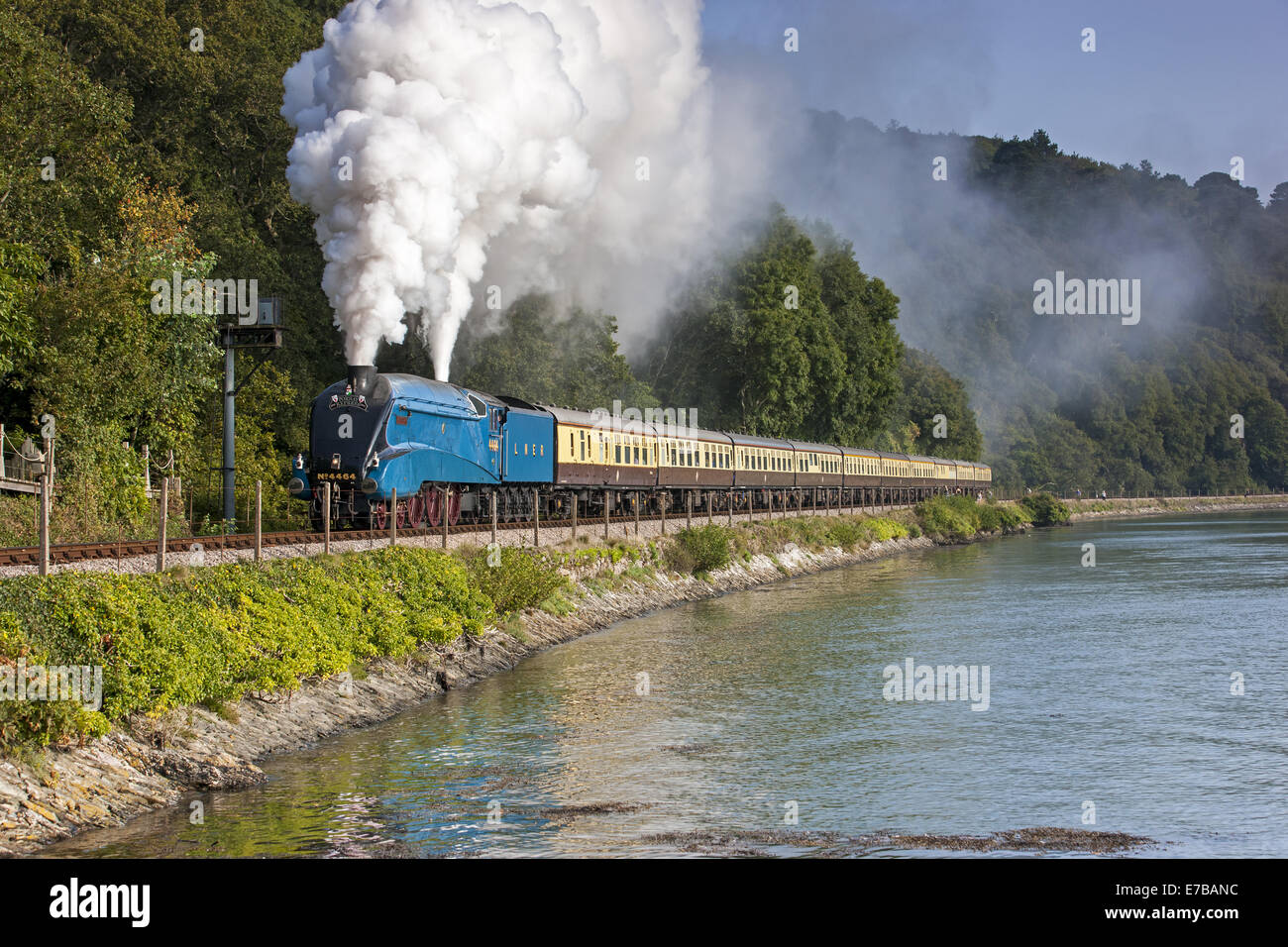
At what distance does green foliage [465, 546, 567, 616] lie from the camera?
24859 mm

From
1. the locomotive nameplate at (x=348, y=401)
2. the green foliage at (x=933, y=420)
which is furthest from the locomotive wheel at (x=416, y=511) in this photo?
the green foliage at (x=933, y=420)

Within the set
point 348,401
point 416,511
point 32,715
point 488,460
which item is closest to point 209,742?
point 32,715

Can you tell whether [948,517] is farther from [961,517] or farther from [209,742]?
[209,742]

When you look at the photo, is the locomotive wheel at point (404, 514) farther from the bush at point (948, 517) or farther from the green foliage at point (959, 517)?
the bush at point (948, 517)

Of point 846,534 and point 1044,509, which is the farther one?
point 1044,509

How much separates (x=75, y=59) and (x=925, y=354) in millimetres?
120618

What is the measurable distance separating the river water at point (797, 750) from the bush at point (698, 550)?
268 inches

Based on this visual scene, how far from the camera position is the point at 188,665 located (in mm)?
14195

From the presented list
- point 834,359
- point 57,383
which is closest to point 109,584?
point 57,383

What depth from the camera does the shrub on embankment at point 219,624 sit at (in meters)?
12.9

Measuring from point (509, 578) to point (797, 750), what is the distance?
9988 mm

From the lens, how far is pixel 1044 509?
320ft

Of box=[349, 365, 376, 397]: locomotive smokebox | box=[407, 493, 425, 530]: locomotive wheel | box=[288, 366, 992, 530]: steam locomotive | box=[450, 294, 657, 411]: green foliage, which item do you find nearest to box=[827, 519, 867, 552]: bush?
box=[288, 366, 992, 530]: steam locomotive
